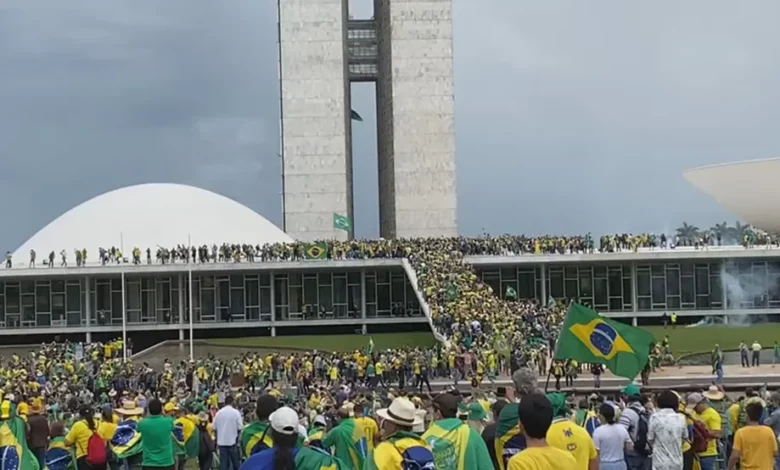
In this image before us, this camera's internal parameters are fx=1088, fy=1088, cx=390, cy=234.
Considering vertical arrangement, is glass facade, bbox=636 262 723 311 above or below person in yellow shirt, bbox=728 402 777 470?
below

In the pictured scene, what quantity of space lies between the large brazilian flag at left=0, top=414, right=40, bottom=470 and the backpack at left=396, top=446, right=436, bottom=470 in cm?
468

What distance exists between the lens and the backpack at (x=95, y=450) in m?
10.2

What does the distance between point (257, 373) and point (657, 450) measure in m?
19.2

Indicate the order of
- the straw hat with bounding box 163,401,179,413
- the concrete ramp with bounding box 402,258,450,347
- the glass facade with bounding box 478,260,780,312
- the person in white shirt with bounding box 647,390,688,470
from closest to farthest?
the person in white shirt with bounding box 647,390,688,470
the straw hat with bounding box 163,401,179,413
the concrete ramp with bounding box 402,258,450,347
the glass facade with bounding box 478,260,780,312

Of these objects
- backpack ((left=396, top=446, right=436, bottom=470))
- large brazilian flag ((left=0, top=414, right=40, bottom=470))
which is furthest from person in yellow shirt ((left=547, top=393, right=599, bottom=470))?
large brazilian flag ((left=0, top=414, right=40, bottom=470))

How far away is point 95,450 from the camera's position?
402 inches

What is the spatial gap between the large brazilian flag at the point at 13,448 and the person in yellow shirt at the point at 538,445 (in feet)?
17.3

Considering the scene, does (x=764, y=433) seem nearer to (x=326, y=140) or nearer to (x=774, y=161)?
(x=774, y=161)

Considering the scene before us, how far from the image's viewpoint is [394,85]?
64.3 m

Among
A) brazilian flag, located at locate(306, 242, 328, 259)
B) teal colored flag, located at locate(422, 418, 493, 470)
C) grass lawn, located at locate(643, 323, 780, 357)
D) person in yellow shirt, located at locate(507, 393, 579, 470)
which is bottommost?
grass lawn, located at locate(643, 323, 780, 357)

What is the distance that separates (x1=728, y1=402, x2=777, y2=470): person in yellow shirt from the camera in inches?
334

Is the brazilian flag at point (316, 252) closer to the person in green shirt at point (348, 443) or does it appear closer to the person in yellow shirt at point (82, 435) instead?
the person in yellow shirt at point (82, 435)

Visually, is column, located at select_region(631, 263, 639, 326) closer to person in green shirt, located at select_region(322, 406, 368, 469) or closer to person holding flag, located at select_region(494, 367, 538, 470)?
person in green shirt, located at select_region(322, 406, 368, 469)

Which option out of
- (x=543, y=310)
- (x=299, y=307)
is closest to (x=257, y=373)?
(x=543, y=310)
